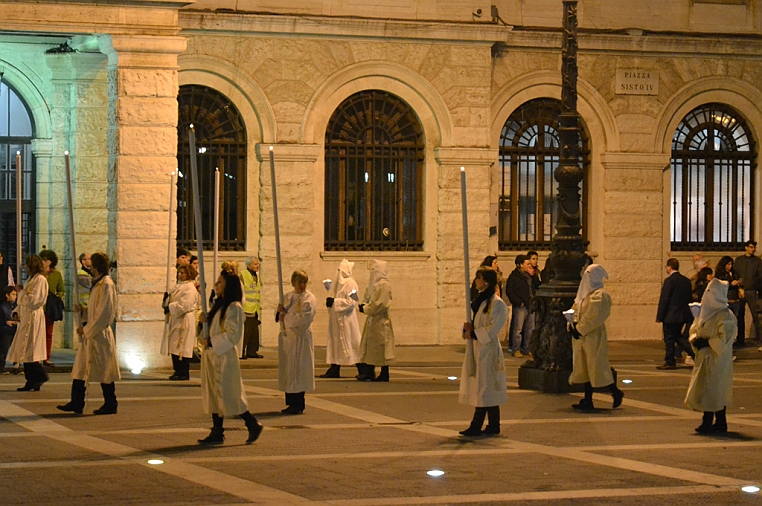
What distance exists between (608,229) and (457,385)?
816 cm

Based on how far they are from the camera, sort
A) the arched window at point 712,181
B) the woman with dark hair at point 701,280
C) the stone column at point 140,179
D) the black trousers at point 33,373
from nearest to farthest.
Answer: the black trousers at point 33,373, the stone column at point 140,179, the woman with dark hair at point 701,280, the arched window at point 712,181

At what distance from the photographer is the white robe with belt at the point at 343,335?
18.5 meters

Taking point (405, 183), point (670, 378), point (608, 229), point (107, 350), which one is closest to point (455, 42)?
point (405, 183)

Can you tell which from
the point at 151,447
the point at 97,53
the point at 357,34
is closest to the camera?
the point at 151,447

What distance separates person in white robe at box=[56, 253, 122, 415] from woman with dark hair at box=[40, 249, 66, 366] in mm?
4861

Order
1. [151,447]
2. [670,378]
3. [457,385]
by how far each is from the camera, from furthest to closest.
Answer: [670,378] → [457,385] → [151,447]

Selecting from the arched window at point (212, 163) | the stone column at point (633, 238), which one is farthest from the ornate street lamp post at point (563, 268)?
the stone column at point (633, 238)

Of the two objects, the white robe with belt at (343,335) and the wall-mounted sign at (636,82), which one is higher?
the wall-mounted sign at (636,82)

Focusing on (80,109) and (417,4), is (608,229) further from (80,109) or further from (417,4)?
(80,109)

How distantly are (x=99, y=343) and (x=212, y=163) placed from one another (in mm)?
9292

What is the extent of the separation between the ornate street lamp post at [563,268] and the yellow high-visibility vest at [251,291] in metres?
5.71

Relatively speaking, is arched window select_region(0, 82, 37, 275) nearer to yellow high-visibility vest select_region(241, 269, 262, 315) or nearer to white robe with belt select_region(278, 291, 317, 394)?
yellow high-visibility vest select_region(241, 269, 262, 315)

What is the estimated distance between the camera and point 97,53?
21438mm

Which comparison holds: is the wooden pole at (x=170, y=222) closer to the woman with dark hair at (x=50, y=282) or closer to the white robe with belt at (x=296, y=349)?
the woman with dark hair at (x=50, y=282)
